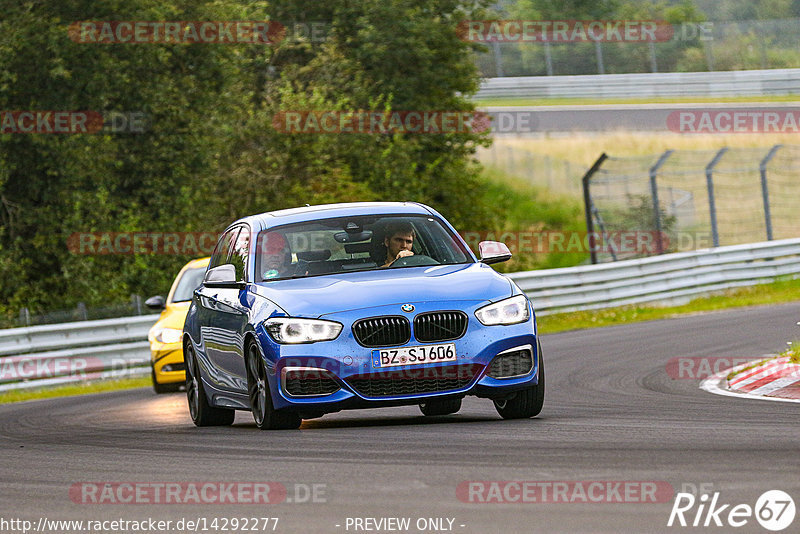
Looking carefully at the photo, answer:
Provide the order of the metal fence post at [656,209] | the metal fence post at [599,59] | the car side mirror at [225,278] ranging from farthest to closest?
the metal fence post at [599,59] → the metal fence post at [656,209] → the car side mirror at [225,278]

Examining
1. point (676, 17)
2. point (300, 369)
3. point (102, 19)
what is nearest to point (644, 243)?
point (102, 19)

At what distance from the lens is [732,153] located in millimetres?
46812

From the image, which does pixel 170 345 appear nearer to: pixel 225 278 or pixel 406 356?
pixel 225 278

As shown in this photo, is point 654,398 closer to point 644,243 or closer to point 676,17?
point 644,243

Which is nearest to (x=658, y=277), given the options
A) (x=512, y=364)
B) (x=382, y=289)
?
(x=512, y=364)

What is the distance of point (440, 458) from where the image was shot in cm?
816

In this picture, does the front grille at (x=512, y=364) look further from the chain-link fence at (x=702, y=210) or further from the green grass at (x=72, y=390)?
the chain-link fence at (x=702, y=210)

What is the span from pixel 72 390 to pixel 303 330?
523 inches

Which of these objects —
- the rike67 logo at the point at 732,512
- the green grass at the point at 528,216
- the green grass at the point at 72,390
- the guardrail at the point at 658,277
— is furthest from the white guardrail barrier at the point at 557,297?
the rike67 logo at the point at 732,512

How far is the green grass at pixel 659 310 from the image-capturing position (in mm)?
26400

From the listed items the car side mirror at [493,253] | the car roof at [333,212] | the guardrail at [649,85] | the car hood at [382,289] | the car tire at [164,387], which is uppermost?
the guardrail at [649,85]

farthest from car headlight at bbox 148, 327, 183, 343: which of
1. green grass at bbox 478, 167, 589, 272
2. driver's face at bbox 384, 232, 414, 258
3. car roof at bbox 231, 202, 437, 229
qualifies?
green grass at bbox 478, 167, 589, 272

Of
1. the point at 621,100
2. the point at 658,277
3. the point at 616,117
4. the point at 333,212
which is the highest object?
the point at 621,100

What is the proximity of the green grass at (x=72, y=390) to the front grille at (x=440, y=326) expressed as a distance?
1229 cm
